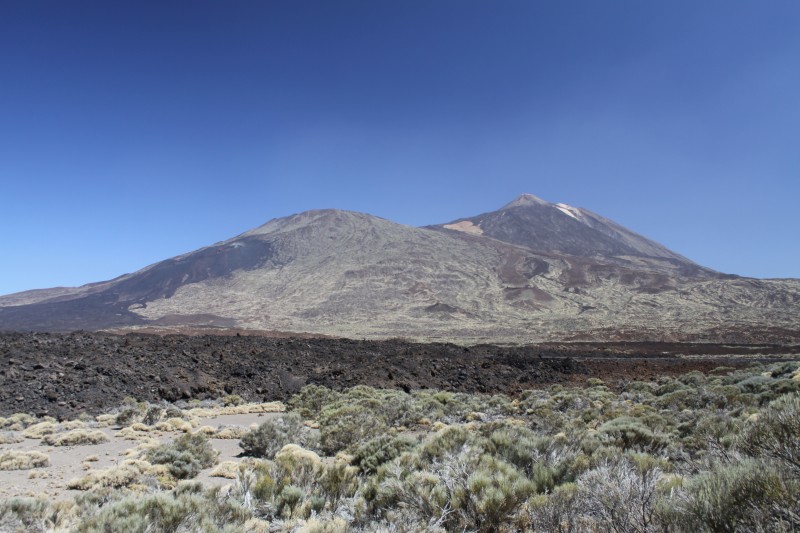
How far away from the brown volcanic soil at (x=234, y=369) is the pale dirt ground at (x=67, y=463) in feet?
14.3

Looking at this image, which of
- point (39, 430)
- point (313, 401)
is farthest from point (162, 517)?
point (313, 401)

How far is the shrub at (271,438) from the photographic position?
952cm

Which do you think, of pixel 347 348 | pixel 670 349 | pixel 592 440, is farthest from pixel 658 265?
pixel 592 440

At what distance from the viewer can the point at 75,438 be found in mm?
10492

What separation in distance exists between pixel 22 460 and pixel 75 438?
233 cm

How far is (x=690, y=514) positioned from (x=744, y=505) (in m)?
0.31

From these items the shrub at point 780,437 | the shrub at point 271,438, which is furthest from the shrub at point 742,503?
the shrub at point 271,438

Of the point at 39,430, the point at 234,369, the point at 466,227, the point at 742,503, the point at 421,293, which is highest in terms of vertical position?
the point at 466,227

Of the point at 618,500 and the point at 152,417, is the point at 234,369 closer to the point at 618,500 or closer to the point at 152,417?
the point at 152,417

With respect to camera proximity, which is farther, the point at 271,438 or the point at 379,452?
the point at 271,438

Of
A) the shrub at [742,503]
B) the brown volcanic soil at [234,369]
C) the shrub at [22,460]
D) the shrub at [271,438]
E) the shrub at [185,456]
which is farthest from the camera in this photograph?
the brown volcanic soil at [234,369]

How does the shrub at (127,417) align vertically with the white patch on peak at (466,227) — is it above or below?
below

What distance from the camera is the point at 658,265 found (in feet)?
420

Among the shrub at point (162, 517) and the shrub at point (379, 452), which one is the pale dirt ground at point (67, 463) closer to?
the shrub at point (379, 452)
